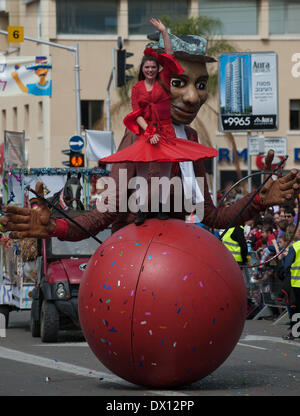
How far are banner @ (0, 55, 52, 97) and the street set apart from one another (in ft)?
49.2

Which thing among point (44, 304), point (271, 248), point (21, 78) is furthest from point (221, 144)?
point (44, 304)

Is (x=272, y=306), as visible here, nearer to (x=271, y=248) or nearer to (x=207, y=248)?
(x=271, y=248)

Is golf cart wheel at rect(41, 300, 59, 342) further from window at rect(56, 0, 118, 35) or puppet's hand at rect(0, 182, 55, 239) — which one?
window at rect(56, 0, 118, 35)

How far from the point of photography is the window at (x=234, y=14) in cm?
4703

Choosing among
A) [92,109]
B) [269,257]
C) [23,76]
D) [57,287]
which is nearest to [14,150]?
[269,257]

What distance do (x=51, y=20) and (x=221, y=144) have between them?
29.5ft

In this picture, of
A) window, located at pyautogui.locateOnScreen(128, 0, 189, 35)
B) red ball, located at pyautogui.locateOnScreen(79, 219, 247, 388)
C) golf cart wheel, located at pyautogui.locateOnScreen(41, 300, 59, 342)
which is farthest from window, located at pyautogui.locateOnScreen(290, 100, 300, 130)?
red ball, located at pyautogui.locateOnScreen(79, 219, 247, 388)

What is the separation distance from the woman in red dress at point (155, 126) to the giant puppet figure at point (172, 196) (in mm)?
246

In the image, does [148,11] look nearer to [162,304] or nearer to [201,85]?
[201,85]

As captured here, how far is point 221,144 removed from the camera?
46.8 metres

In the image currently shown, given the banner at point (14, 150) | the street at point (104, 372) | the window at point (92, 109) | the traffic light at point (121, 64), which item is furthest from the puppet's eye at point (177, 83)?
the window at point (92, 109)

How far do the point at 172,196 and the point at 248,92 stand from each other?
13.6m

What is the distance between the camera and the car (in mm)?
14086
